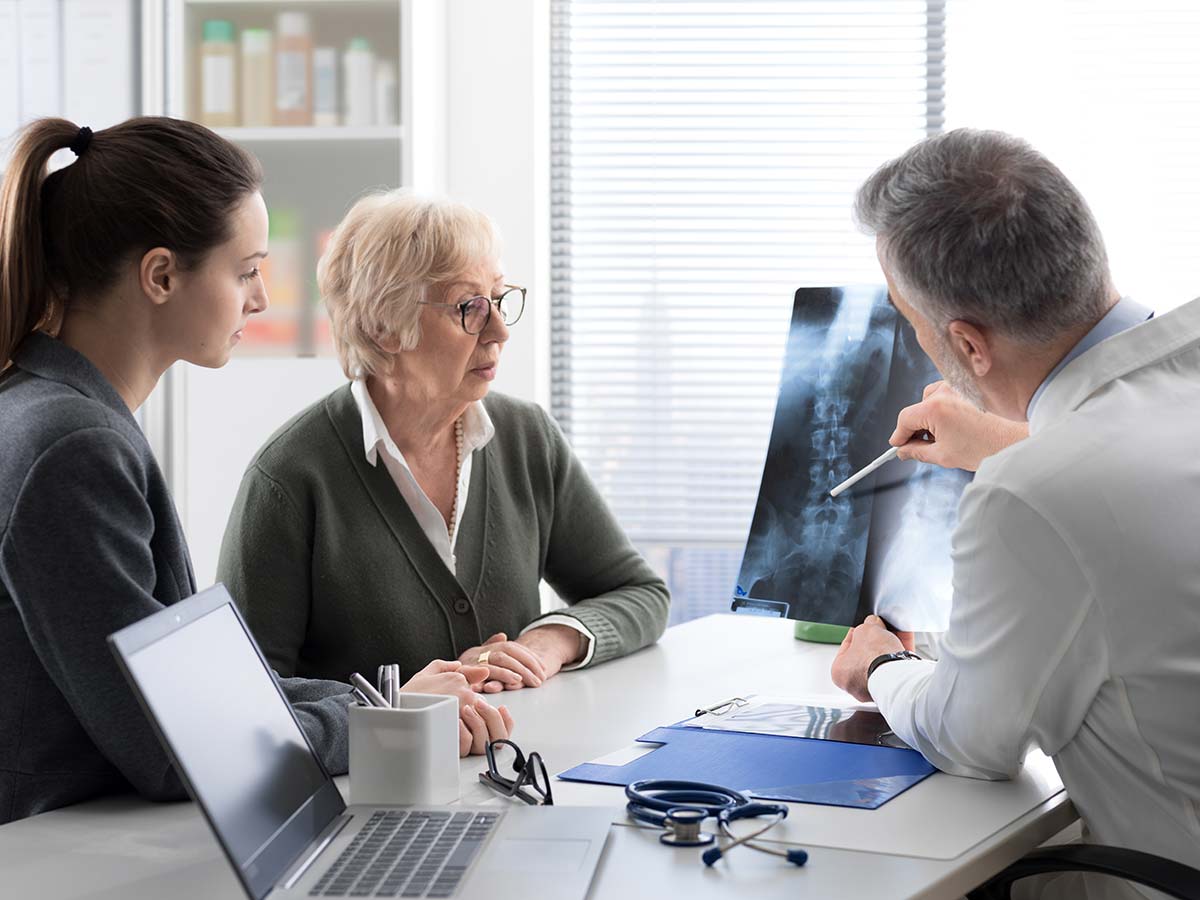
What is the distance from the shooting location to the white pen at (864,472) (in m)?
1.78

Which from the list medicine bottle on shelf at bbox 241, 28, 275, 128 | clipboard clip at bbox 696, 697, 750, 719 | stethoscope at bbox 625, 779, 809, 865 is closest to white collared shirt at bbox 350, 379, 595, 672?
clipboard clip at bbox 696, 697, 750, 719

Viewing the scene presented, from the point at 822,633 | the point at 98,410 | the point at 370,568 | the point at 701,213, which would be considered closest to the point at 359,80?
the point at 701,213

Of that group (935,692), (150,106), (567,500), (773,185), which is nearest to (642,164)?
(773,185)

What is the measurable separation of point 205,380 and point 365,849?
1936 mm

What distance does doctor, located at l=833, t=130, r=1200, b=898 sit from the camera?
1.10 metres

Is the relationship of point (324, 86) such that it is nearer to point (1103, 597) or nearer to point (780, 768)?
point (780, 768)

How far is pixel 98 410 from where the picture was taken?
1.20m

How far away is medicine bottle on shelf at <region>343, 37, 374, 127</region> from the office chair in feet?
7.31

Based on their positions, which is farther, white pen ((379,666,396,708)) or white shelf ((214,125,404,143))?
white shelf ((214,125,404,143))

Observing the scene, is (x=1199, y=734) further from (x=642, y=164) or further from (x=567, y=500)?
(x=642, y=164)

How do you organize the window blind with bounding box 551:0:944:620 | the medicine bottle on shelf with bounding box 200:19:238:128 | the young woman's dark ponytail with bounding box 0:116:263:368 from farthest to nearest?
the window blind with bounding box 551:0:944:620
the medicine bottle on shelf with bounding box 200:19:238:128
the young woman's dark ponytail with bounding box 0:116:263:368

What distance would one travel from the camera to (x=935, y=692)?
1.23m

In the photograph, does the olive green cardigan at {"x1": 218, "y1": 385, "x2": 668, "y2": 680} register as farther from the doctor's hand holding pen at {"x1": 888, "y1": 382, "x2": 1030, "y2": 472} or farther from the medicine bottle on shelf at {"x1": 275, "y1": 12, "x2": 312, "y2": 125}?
the medicine bottle on shelf at {"x1": 275, "y1": 12, "x2": 312, "y2": 125}

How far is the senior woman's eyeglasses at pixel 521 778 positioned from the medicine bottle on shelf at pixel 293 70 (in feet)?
6.40
